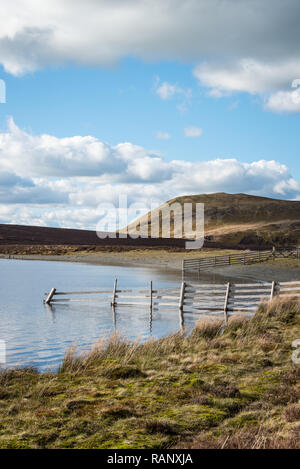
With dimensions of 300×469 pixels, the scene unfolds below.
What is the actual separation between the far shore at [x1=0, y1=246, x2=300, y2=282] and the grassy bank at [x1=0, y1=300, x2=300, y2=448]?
107ft

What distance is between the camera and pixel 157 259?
8044 centimetres

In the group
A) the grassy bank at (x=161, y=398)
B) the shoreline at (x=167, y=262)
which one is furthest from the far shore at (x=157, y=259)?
the grassy bank at (x=161, y=398)

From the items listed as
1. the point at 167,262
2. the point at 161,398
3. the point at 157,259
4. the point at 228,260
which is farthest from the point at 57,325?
the point at 157,259

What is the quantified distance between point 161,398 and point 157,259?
7116 cm

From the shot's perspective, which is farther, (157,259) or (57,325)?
(157,259)

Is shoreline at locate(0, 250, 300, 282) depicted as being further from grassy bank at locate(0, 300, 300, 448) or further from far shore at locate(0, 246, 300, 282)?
grassy bank at locate(0, 300, 300, 448)

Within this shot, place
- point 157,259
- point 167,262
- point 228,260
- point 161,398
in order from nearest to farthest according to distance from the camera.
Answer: point 161,398 → point 228,260 → point 167,262 → point 157,259

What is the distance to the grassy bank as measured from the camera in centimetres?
703

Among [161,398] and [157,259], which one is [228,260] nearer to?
[157,259]

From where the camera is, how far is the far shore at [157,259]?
5156cm

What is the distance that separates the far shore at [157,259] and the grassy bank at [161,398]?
107 ft

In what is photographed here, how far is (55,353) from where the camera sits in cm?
1633
